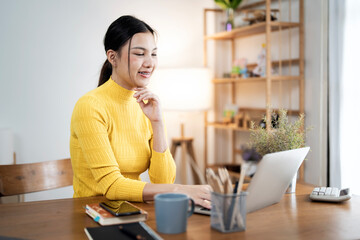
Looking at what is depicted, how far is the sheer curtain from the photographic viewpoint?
9.41 feet

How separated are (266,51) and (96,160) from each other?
218 cm

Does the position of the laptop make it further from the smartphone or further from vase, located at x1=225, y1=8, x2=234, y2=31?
vase, located at x1=225, y1=8, x2=234, y2=31

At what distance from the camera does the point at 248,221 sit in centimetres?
121

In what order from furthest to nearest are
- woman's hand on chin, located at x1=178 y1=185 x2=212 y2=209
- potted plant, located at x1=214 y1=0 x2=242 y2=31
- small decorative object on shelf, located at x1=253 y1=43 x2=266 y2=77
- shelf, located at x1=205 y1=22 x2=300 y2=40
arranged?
potted plant, located at x1=214 y1=0 x2=242 y2=31
small decorative object on shelf, located at x1=253 y1=43 x2=266 y2=77
shelf, located at x1=205 y1=22 x2=300 y2=40
woman's hand on chin, located at x1=178 y1=185 x2=212 y2=209

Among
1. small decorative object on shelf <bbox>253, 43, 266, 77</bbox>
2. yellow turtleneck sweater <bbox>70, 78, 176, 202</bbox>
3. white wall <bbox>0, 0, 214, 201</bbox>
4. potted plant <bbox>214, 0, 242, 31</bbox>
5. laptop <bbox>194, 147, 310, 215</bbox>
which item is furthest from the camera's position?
potted plant <bbox>214, 0, 242, 31</bbox>

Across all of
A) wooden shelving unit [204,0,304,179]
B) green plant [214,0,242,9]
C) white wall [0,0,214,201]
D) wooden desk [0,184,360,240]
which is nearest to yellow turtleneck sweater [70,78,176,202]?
wooden desk [0,184,360,240]

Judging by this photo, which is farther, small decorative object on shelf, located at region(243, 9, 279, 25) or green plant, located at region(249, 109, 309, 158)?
small decorative object on shelf, located at region(243, 9, 279, 25)

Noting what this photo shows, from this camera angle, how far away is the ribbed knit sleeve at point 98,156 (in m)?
1.44

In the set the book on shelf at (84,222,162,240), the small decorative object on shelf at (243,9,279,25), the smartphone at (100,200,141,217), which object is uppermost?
the small decorative object on shelf at (243,9,279,25)

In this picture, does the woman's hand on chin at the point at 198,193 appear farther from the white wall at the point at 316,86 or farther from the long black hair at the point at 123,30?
the white wall at the point at 316,86

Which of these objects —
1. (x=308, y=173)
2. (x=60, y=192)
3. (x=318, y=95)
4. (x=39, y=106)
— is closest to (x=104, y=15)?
(x=39, y=106)

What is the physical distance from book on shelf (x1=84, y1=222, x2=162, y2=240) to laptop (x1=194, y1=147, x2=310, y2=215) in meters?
0.24

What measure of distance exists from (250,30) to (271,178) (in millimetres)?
2678

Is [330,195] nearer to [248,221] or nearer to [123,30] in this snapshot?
[248,221]
